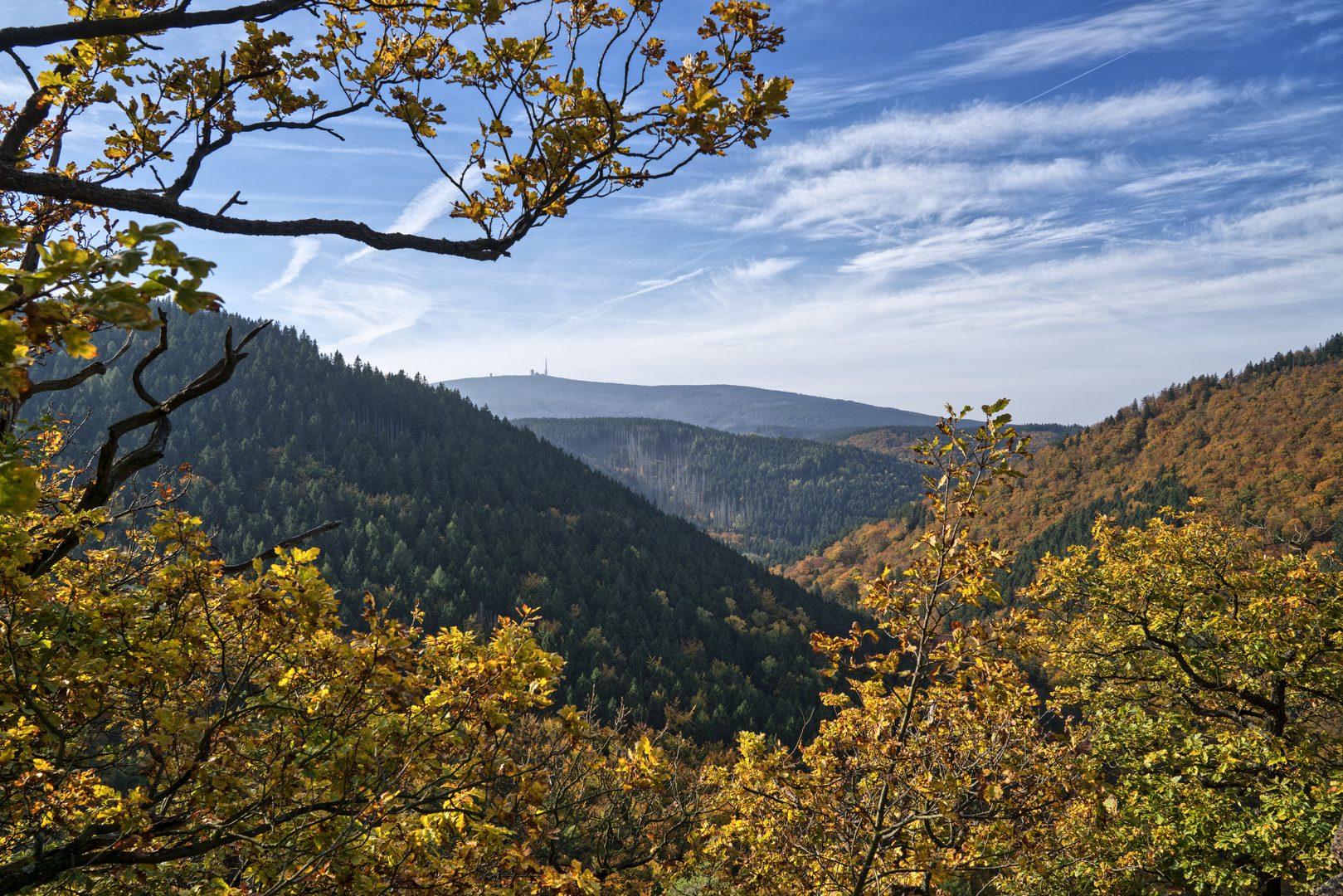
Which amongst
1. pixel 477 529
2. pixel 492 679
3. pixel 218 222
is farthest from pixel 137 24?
pixel 477 529

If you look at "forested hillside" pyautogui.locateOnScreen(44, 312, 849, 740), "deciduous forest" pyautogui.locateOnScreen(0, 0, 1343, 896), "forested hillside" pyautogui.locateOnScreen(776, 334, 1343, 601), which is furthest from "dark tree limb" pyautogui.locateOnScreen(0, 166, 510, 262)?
"forested hillside" pyautogui.locateOnScreen(776, 334, 1343, 601)

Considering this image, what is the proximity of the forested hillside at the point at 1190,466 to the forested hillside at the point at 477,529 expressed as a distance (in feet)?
119

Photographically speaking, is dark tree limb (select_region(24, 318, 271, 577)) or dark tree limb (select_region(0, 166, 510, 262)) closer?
dark tree limb (select_region(0, 166, 510, 262))

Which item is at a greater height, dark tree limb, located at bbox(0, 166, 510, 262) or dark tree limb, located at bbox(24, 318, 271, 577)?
dark tree limb, located at bbox(0, 166, 510, 262)

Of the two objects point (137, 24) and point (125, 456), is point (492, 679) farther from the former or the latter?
point (137, 24)

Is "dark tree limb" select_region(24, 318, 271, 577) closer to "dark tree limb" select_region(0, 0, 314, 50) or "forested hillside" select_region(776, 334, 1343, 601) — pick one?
"dark tree limb" select_region(0, 0, 314, 50)

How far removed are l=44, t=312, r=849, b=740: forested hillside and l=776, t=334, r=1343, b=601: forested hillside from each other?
36246 mm

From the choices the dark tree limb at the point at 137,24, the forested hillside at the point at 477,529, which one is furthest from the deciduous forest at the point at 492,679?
the forested hillside at the point at 477,529

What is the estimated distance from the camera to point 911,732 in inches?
287

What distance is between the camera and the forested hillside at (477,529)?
261 ft

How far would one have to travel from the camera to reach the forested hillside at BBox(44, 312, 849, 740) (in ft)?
261

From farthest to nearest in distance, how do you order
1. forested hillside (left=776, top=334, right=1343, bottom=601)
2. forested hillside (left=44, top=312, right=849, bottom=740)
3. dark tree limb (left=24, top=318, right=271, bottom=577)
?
forested hillside (left=776, top=334, right=1343, bottom=601) < forested hillside (left=44, top=312, right=849, bottom=740) < dark tree limb (left=24, top=318, right=271, bottom=577)

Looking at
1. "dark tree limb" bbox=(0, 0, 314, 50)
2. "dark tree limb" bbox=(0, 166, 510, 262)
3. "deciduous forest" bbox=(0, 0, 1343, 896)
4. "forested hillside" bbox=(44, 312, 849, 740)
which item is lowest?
"forested hillside" bbox=(44, 312, 849, 740)

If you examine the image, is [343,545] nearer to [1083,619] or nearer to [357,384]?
[357,384]
